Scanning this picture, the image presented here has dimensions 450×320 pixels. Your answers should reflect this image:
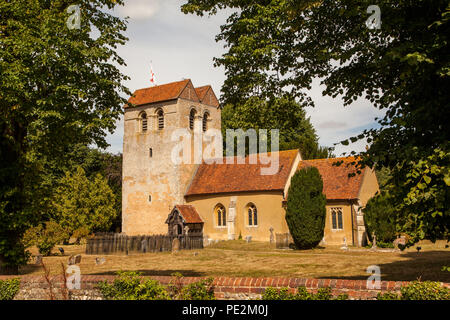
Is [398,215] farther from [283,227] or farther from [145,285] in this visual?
[283,227]

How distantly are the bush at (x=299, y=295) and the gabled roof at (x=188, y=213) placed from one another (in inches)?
1055

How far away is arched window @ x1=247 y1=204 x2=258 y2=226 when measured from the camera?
33.1 metres

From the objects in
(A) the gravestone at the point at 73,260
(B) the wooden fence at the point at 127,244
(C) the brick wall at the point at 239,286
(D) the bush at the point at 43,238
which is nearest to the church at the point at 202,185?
(B) the wooden fence at the point at 127,244

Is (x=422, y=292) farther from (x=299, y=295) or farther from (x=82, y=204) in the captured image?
(x=82, y=204)

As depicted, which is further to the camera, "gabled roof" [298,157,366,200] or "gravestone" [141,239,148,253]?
"gabled roof" [298,157,366,200]

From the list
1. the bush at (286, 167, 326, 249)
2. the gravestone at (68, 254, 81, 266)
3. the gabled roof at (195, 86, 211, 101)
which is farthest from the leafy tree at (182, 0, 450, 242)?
the gabled roof at (195, 86, 211, 101)

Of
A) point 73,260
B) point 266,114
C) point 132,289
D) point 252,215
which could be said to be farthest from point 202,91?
point 132,289

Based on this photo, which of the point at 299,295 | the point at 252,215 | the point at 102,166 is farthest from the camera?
the point at 102,166

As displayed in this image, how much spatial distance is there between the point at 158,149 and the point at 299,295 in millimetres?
31228

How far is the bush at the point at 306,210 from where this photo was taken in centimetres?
2578

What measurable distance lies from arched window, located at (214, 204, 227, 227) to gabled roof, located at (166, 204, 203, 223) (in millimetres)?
1546

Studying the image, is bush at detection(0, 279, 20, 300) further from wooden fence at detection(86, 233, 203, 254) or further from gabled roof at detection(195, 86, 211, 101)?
gabled roof at detection(195, 86, 211, 101)

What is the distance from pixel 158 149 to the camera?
37219 mm

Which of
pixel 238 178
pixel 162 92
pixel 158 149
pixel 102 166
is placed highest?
pixel 162 92
